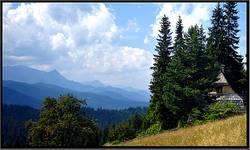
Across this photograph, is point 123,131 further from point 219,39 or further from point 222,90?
point 219,39

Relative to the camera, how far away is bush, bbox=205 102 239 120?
70.0 ft

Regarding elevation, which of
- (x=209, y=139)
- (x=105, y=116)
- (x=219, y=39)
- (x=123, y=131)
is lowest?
(x=209, y=139)

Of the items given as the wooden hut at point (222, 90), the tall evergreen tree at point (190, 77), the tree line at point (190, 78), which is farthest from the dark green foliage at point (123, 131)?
the wooden hut at point (222, 90)

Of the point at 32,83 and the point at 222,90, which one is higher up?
the point at 32,83

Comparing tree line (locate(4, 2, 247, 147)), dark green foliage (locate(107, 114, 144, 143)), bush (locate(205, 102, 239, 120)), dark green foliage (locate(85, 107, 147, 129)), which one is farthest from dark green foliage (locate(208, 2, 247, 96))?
dark green foliage (locate(85, 107, 147, 129))

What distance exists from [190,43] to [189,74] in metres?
1.77

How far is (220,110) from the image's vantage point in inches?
903

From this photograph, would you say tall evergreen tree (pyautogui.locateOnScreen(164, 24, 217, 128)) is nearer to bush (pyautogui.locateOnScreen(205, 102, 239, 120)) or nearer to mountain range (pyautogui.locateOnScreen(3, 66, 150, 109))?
bush (pyautogui.locateOnScreen(205, 102, 239, 120))

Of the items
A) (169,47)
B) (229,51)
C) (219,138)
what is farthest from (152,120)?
(219,138)

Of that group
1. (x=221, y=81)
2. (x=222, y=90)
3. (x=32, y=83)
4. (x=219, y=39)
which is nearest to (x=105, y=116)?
(x=32, y=83)

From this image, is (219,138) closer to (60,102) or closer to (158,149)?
(158,149)

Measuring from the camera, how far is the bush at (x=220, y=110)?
21322mm

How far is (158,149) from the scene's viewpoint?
1091 cm

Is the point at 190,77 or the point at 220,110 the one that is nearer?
the point at 220,110
